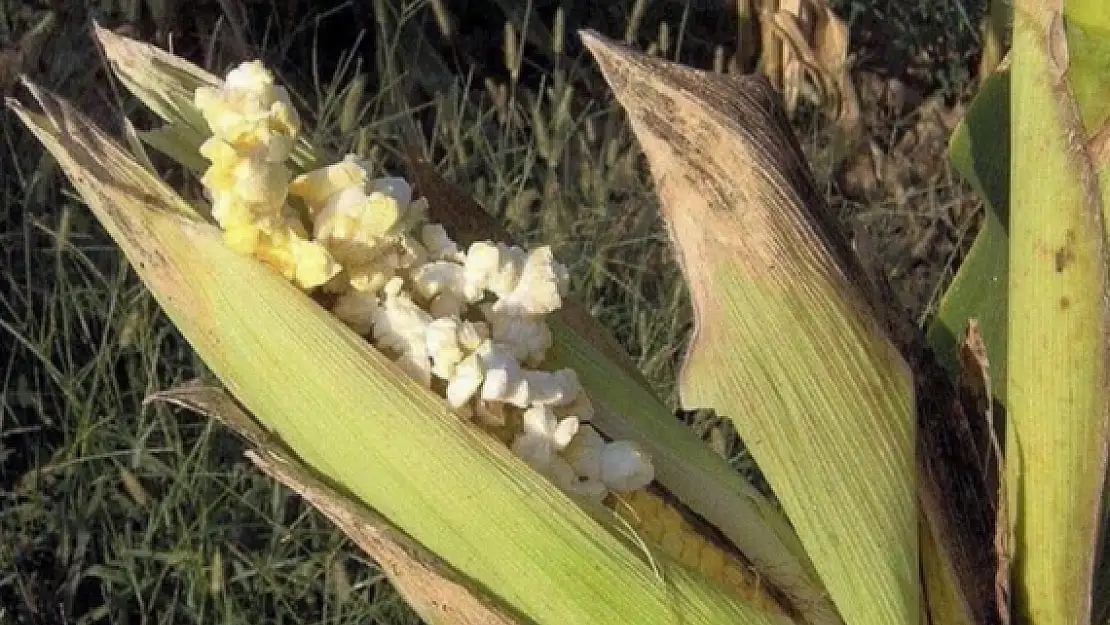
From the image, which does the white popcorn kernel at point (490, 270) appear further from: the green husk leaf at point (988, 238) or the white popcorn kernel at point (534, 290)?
the green husk leaf at point (988, 238)

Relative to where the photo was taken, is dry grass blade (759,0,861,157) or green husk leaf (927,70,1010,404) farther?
dry grass blade (759,0,861,157)

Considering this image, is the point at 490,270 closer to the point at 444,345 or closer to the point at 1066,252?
the point at 444,345

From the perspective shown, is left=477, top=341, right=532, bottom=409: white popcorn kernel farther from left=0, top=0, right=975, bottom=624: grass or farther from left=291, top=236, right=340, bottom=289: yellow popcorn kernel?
left=0, top=0, right=975, bottom=624: grass

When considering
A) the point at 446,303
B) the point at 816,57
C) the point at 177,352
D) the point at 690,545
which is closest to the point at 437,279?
the point at 446,303

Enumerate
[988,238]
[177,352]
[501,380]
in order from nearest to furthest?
1. [501,380]
2. [988,238]
3. [177,352]

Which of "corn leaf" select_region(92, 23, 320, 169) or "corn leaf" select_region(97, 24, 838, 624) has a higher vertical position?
"corn leaf" select_region(92, 23, 320, 169)

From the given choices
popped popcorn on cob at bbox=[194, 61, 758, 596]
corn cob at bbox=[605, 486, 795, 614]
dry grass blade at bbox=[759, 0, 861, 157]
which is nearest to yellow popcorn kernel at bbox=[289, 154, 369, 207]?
popped popcorn on cob at bbox=[194, 61, 758, 596]
